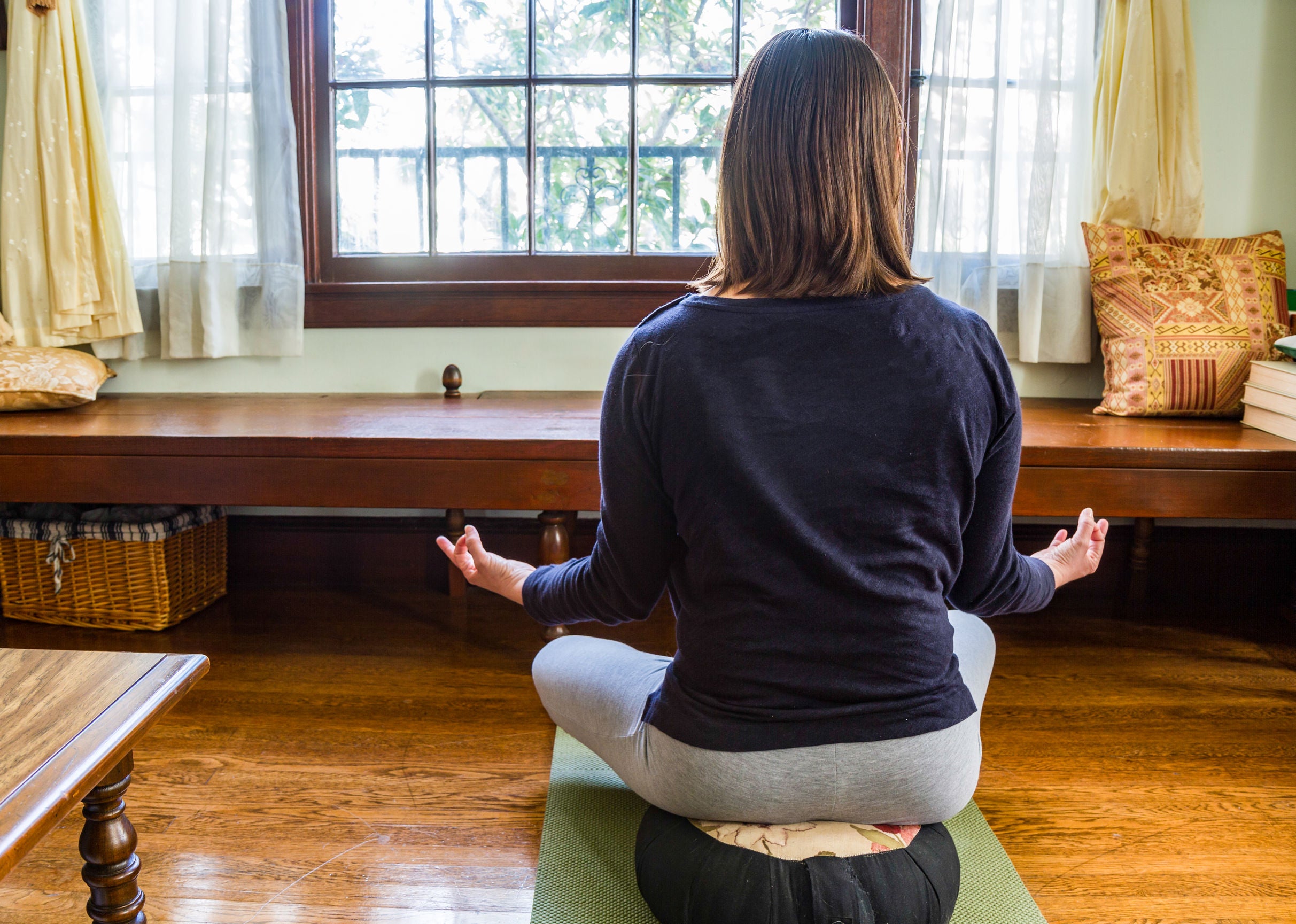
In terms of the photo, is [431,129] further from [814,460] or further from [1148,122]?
[814,460]

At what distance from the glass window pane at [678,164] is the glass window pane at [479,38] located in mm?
358

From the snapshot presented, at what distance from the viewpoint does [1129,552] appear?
2.70 metres

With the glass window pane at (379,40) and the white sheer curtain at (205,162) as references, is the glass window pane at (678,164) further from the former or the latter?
the white sheer curtain at (205,162)

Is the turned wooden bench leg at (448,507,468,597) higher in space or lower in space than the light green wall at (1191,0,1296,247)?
lower

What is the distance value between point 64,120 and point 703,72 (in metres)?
1.60

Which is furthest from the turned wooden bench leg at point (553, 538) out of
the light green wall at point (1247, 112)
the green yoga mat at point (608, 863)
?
the light green wall at point (1247, 112)

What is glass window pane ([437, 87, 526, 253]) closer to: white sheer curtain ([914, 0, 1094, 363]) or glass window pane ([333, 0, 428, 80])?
glass window pane ([333, 0, 428, 80])

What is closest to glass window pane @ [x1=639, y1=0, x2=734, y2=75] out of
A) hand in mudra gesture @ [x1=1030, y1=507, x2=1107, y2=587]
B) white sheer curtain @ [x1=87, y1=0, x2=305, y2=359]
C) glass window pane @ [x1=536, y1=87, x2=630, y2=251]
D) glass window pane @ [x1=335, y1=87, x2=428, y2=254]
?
glass window pane @ [x1=536, y1=87, x2=630, y2=251]

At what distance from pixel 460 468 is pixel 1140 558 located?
5.93ft

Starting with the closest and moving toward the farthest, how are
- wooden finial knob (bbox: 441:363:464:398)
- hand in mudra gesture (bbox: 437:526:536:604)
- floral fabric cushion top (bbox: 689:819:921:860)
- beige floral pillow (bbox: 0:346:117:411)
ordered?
floral fabric cushion top (bbox: 689:819:921:860) < hand in mudra gesture (bbox: 437:526:536:604) < beige floral pillow (bbox: 0:346:117:411) < wooden finial knob (bbox: 441:363:464:398)

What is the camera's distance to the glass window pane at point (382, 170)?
2680mm

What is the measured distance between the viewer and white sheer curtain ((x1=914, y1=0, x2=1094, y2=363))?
243cm

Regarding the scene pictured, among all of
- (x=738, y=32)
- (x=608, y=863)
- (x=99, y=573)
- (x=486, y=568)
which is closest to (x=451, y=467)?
(x=486, y=568)

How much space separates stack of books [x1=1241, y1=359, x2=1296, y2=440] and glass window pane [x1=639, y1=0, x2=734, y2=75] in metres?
1.47
